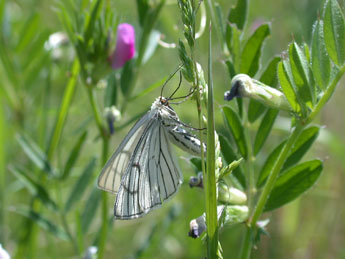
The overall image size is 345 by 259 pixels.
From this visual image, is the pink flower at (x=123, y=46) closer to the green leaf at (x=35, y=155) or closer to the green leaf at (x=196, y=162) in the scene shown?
the green leaf at (x=196, y=162)

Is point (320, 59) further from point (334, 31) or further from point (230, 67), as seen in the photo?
point (230, 67)

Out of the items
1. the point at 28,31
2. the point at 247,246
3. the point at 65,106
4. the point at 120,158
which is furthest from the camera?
the point at 28,31

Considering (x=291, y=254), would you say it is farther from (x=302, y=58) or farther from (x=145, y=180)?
(x=302, y=58)

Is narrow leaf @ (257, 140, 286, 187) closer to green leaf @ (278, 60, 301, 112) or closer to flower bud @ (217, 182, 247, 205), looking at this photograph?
flower bud @ (217, 182, 247, 205)

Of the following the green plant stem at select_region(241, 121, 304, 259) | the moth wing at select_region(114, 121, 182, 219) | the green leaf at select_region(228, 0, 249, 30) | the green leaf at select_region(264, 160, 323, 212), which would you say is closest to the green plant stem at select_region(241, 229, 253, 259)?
the green plant stem at select_region(241, 121, 304, 259)

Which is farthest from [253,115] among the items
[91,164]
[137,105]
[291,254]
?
[137,105]

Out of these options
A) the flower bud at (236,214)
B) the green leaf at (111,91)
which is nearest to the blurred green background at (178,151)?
the green leaf at (111,91)

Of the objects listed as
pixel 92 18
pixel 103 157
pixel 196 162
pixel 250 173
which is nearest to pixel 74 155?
pixel 103 157
